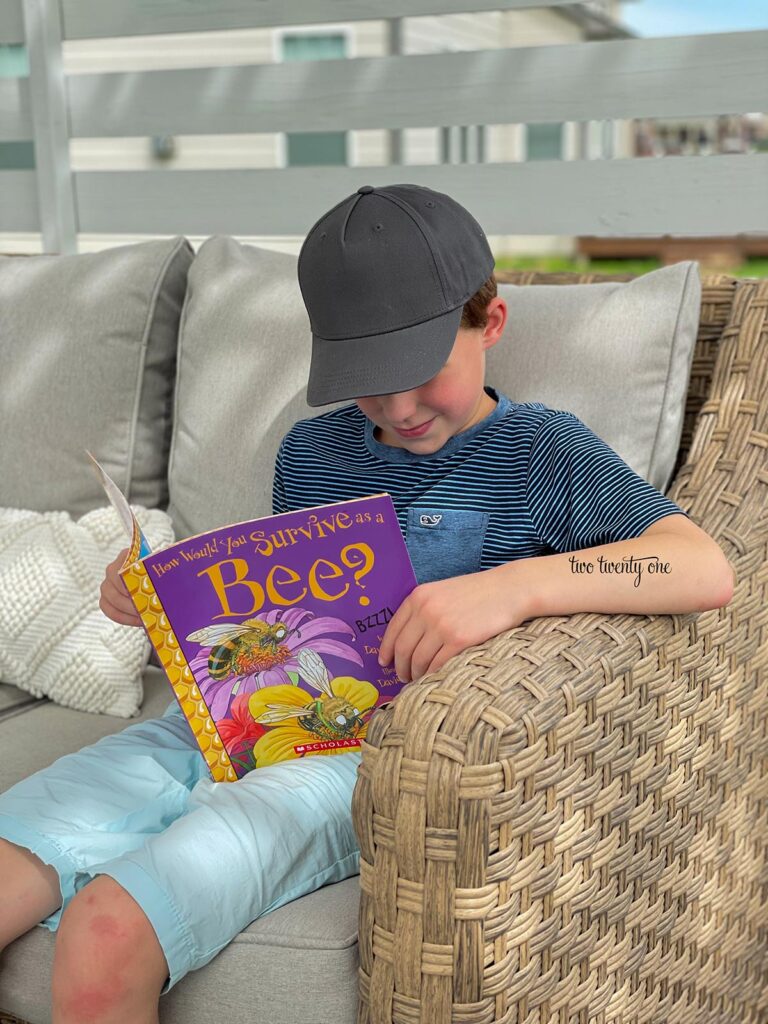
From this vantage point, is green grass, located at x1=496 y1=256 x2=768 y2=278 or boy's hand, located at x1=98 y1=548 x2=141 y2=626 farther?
green grass, located at x1=496 y1=256 x2=768 y2=278

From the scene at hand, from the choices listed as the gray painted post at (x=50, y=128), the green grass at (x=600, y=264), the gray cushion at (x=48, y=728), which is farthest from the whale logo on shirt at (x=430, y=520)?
the green grass at (x=600, y=264)

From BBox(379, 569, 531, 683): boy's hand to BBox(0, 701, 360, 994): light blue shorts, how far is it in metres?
0.19

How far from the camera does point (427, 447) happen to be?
1475 millimetres

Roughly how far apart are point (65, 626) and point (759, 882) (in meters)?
1.10

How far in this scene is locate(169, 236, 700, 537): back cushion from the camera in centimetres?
164

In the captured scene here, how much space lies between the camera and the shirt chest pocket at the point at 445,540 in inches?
56.6

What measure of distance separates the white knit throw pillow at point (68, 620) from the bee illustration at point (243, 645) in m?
0.51

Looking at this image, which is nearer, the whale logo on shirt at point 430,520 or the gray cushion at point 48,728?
the whale logo on shirt at point 430,520

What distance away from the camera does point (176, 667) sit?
1.29 m

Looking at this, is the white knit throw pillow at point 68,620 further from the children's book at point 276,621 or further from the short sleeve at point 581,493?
the short sleeve at point 581,493

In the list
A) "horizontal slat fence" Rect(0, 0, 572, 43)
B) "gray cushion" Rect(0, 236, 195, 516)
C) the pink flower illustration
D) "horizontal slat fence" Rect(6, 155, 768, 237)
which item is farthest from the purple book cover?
"horizontal slat fence" Rect(0, 0, 572, 43)

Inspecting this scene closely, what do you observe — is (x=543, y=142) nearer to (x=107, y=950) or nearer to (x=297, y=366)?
(x=297, y=366)

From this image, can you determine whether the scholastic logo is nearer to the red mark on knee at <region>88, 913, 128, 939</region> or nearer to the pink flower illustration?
the pink flower illustration

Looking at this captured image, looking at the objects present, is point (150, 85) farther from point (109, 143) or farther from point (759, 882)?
point (109, 143)
